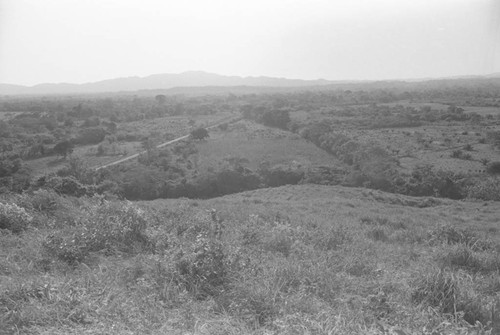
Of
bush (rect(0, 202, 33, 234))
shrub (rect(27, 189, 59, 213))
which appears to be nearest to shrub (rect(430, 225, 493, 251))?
shrub (rect(27, 189, 59, 213))

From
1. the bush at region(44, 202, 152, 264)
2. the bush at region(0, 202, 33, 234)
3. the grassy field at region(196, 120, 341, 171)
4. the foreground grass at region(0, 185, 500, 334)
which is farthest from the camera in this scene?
the grassy field at region(196, 120, 341, 171)

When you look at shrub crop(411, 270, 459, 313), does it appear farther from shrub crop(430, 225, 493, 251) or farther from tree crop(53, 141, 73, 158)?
tree crop(53, 141, 73, 158)

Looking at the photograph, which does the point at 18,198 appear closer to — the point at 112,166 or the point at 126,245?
the point at 126,245

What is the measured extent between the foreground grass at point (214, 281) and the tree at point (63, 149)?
120 feet

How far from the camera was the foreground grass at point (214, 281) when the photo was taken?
10.8 ft

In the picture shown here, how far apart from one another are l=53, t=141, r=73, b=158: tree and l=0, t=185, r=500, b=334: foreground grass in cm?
3659

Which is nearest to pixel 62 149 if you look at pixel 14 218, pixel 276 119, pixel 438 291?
pixel 276 119

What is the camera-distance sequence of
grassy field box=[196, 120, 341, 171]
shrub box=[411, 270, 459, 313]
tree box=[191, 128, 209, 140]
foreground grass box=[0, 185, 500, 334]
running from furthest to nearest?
tree box=[191, 128, 209, 140], grassy field box=[196, 120, 341, 171], shrub box=[411, 270, 459, 313], foreground grass box=[0, 185, 500, 334]

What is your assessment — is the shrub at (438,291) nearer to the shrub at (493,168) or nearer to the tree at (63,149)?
the shrub at (493,168)

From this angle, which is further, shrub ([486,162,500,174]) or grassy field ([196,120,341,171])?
grassy field ([196,120,341,171])

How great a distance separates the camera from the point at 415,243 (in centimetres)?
769

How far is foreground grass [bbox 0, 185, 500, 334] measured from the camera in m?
3.30

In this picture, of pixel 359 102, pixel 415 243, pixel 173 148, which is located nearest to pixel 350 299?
pixel 415 243

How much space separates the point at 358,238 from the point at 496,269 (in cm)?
224
